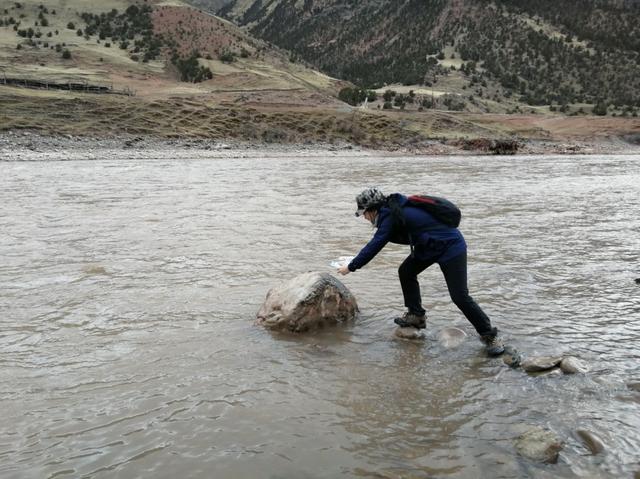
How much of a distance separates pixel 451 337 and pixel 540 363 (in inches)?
48.5

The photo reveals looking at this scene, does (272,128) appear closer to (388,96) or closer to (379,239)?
(388,96)

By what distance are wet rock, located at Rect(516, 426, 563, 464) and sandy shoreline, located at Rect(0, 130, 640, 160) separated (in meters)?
37.3

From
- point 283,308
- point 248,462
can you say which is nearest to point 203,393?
point 248,462

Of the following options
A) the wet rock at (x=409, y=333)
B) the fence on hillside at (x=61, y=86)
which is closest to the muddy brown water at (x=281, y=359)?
the wet rock at (x=409, y=333)

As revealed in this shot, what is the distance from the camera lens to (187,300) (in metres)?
8.84

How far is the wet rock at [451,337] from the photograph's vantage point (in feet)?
23.2

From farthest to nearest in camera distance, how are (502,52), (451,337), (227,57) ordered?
(502,52)
(227,57)
(451,337)

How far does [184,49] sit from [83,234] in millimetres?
73428

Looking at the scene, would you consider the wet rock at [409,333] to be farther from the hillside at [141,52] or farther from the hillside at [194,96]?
the hillside at [141,52]

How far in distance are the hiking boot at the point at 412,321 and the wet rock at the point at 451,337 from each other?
0.28m

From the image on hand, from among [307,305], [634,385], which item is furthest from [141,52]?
[634,385]

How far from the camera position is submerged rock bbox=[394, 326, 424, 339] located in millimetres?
7289

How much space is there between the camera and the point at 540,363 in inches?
246

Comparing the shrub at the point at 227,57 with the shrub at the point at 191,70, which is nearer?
the shrub at the point at 191,70
